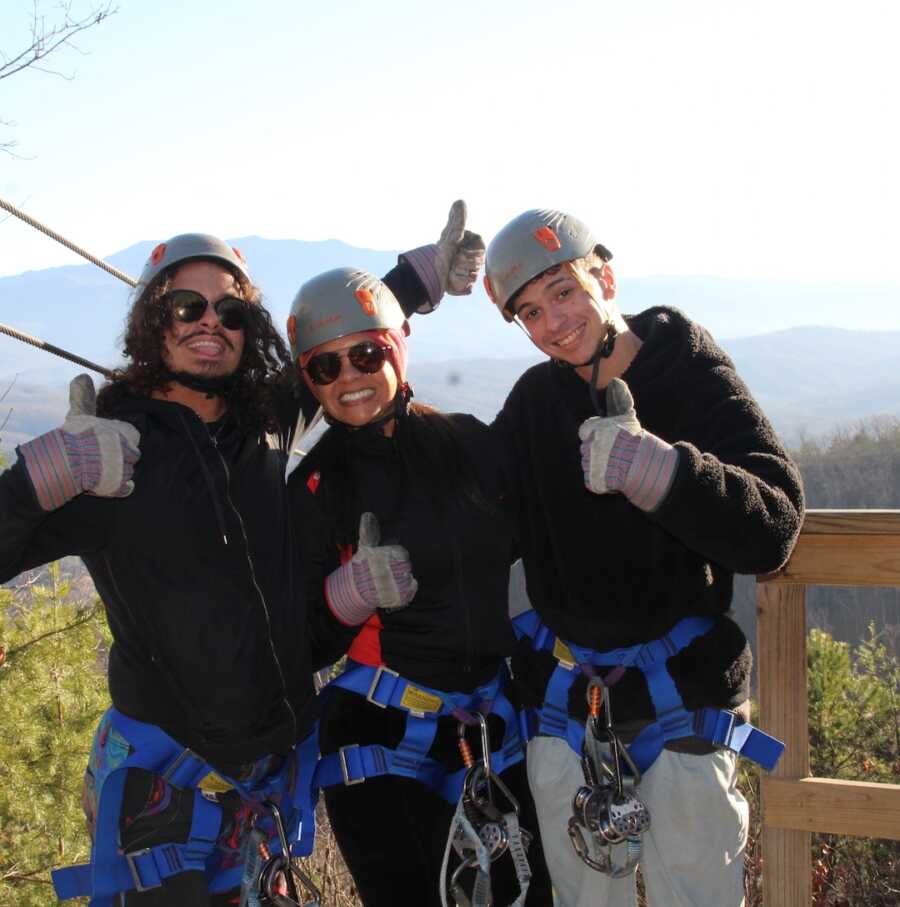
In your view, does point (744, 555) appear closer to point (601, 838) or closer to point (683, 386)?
point (683, 386)

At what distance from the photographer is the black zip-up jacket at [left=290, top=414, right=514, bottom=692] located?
3.23 m

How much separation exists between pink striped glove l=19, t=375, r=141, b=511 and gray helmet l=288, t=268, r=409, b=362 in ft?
2.86

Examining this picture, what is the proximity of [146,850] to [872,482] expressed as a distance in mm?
59282

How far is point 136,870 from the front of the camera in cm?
288

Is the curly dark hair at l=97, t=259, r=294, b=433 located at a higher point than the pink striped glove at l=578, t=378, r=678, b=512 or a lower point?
higher

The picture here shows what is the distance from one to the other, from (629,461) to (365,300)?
1.26 metres

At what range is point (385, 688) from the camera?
3184mm

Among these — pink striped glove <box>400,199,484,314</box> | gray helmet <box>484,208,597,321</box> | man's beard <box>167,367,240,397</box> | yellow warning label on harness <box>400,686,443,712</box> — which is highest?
pink striped glove <box>400,199,484,314</box>

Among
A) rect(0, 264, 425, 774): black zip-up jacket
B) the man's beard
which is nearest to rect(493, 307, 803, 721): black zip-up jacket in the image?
rect(0, 264, 425, 774): black zip-up jacket

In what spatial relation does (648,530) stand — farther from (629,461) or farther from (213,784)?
(213,784)

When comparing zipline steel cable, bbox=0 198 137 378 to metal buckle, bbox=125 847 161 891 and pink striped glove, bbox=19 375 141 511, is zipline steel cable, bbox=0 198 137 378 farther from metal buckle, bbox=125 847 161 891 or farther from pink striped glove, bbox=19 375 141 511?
metal buckle, bbox=125 847 161 891

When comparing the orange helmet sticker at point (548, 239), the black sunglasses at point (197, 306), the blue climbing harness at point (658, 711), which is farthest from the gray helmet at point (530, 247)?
the blue climbing harness at point (658, 711)

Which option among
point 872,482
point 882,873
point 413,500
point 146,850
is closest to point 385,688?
point 413,500

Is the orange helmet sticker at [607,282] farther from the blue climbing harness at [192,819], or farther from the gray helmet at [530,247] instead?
the blue climbing harness at [192,819]
